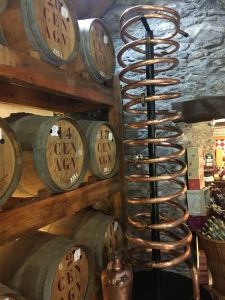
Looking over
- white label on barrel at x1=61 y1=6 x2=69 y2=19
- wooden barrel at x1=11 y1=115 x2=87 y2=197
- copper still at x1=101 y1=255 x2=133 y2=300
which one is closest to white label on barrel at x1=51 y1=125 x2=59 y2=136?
wooden barrel at x1=11 y1=115 x2=87 y2=197

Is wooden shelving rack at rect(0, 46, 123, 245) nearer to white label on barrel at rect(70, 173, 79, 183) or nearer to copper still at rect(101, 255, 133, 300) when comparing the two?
white label on barrel at rect(70, 173, 79, 183)

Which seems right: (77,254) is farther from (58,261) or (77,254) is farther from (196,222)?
(196,222)

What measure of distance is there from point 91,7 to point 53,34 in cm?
148

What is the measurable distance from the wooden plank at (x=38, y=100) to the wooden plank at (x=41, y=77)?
0.36m

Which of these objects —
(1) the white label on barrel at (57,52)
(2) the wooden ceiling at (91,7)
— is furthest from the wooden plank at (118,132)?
(1) the white label on barrel at (57,52)

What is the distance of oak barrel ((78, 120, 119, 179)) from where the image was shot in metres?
2.14

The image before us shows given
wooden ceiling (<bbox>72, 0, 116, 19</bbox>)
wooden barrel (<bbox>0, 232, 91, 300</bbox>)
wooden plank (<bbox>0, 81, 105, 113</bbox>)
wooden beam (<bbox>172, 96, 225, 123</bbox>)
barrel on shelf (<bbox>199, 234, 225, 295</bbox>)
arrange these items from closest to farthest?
wooden barrel (<bbox>0, 232, 91, 300</bbox>) < wooden plank (<bbox>0, 81, 105, 113</bbox>) < barrel on shelf (<bbox>199, 234, 225, 295</bbox>) < wooden beam (<bbox>172, 96, 225, 123</bbox>) < wooden ceiling (<bbox>72, 0, 116, 19</bbox>)

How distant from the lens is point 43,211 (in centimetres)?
158

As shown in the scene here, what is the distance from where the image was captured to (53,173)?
163 cm

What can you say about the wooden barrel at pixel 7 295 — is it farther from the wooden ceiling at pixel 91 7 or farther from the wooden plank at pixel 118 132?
the wooden ceiling at pixel 91 7

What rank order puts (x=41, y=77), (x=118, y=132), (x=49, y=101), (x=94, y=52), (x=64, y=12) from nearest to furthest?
(x=41, y=77) < (x=64, y=12) < (x=94, y=52) < (x=49, y=101) < (x=118, y=132)

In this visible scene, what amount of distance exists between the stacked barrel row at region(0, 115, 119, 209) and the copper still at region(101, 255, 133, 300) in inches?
23.9

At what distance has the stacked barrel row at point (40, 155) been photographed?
1.36m

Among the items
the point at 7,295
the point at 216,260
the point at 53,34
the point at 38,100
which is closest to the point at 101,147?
the point at 38,100
